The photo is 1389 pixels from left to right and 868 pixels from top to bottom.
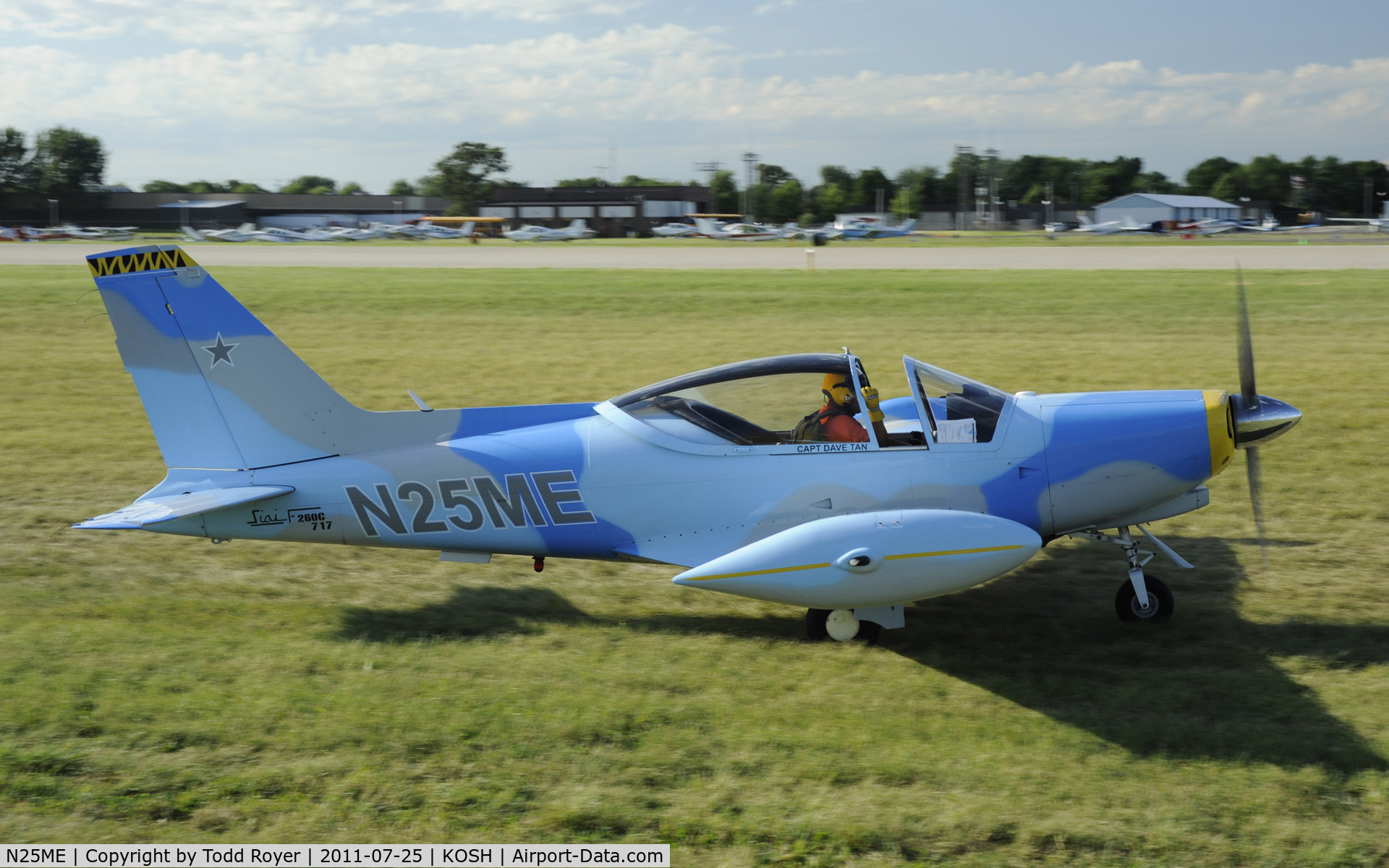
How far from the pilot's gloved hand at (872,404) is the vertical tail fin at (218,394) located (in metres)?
2.78

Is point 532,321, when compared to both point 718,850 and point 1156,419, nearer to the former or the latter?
point 1156,419

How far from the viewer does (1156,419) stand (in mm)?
6465

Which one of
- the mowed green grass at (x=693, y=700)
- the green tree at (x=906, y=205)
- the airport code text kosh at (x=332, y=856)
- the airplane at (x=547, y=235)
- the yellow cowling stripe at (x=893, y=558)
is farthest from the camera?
the green tree at (x=906, y=205)

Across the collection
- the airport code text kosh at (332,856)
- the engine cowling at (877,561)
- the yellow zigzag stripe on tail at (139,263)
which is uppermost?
the yellow zigzag stripe on tail at (139,263)

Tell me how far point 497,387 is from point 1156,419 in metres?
10.6

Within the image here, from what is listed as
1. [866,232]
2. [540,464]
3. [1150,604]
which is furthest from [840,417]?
[866,232]

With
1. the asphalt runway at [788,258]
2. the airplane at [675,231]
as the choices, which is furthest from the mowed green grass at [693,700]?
the airplane at [675,231]

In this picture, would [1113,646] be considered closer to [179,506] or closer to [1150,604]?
[1150,604]

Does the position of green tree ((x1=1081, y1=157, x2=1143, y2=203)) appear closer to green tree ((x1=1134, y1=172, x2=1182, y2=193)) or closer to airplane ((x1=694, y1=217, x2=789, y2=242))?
green tree ((x1=1134, y1=172, x2=1182, y2=193))

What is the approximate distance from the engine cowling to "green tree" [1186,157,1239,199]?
15202 centimetres

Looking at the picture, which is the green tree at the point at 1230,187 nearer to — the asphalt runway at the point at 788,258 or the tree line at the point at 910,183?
the tree line at the point at 910,183

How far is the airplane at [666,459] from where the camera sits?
21.0 ft

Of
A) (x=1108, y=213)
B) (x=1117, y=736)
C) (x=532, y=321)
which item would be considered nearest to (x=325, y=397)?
(x=1117, y=736)

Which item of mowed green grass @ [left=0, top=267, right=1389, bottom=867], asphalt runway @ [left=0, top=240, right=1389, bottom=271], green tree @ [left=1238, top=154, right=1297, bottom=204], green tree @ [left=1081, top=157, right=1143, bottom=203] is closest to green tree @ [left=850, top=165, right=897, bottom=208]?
green tree @ [left=1081, top=157, right=1143, bottom=203]
